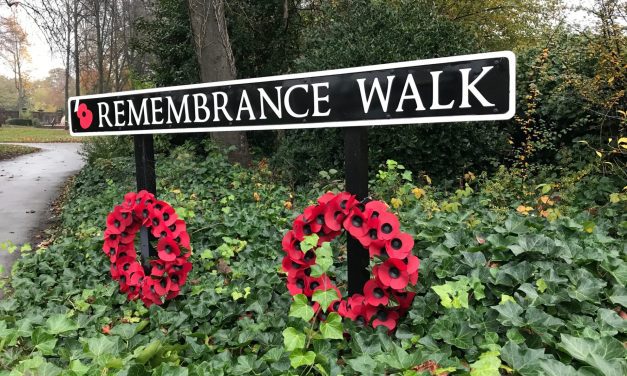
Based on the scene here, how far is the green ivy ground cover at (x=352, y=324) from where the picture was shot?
1.98m

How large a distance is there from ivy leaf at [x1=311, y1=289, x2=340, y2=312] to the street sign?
0.82m

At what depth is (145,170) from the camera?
11.5 ft

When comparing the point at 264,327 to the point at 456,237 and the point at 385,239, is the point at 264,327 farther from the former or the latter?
the point at 456,237

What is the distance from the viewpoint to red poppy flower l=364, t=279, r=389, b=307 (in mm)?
2311

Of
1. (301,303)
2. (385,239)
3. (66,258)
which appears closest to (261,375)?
(301,303)

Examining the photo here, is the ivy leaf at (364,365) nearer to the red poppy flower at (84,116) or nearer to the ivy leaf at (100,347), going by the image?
the ivy leaf at (100,347)

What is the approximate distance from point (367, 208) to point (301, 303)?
0.54m

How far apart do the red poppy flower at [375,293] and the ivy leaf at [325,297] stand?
0.55 ft

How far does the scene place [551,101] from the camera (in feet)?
19.1

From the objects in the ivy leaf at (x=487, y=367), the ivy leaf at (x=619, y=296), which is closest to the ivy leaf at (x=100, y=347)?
the ivy leaf at (x=487, y=367)

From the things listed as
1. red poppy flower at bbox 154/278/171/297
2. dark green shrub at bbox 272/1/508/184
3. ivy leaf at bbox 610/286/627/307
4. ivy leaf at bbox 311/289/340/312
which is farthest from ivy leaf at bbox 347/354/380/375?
dark green shrub at bbox 272/1/508/184

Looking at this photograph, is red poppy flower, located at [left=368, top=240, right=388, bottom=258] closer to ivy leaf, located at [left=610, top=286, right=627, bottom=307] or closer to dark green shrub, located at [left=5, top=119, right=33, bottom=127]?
ivy leaf, located at [left=610, top=286, right=627, bottom=307]

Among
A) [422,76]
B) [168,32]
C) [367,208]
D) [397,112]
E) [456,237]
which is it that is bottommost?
[456,237]

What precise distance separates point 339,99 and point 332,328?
3.62 ft
